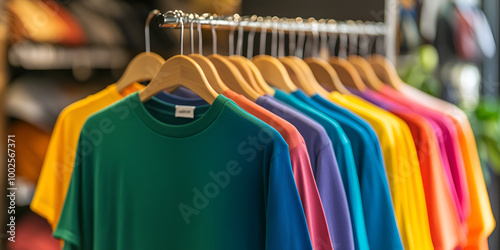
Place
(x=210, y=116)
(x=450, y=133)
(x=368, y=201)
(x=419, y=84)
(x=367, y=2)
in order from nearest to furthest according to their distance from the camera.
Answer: (x=210, y=116) < (x=368, y=201) < (x=450, y=133) < (x=367, y=2) < (x=419, y=84)

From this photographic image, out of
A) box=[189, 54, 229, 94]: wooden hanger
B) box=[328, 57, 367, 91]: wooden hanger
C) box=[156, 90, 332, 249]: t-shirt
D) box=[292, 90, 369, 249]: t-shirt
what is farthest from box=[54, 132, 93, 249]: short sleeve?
box=[328, 57, 367, 91]: wooden hanger

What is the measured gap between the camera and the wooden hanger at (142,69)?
123 cm

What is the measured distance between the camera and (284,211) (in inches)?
34.6

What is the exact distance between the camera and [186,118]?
1.11 m

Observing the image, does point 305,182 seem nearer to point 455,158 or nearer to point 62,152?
point 455,158

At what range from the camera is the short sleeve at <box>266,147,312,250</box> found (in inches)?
34.5

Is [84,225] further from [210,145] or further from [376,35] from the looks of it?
[376,35]

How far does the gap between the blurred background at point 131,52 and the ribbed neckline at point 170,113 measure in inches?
35.2

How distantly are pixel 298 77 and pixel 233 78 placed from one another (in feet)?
0.70

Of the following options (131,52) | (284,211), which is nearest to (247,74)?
(284,211)

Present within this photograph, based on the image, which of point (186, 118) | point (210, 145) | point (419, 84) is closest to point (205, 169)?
point (210, 145)

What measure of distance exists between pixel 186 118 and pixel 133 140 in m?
0.12

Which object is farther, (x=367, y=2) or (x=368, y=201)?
(x=367, y=2)

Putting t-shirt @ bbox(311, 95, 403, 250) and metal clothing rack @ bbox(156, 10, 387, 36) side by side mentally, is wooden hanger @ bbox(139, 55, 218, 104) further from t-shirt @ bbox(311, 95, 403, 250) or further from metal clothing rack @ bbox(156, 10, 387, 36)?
t-shirt @ bbox(311, 95, 403, 250)
